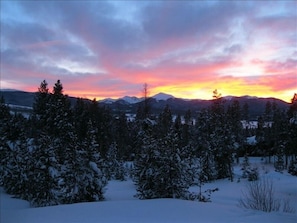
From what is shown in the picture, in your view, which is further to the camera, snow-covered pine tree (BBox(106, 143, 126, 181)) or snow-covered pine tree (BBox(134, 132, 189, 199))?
snow-covered pine tree (BBox(106, 143, 126, 181))

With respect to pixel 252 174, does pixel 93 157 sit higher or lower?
higher

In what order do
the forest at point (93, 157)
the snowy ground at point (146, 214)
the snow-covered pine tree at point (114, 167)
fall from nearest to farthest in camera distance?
1. the snowy ground at point (146, 214)
2. the forest at point (93, 157)
3. the snow-covered pine tree at point (114, 167)

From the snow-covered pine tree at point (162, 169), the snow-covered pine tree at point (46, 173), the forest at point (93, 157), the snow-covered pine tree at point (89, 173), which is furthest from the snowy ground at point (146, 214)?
the snow-covered pine tree at point (46, 173)

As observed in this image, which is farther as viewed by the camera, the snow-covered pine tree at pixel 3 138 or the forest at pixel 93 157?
the snow-covered pine tree at pixel 3 138

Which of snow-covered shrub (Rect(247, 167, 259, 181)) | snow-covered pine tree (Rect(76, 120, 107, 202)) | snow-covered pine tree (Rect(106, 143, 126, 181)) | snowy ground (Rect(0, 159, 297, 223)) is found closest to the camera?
snowy ground (Rect(0, 159, 297, 223))

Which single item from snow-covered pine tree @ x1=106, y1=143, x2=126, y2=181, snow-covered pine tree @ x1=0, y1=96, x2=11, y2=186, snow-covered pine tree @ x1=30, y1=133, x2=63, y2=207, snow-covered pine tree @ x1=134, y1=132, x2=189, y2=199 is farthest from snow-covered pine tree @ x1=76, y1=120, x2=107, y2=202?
snow-covered pine tree @ x1=106, y1=143, x2=126, y2=181

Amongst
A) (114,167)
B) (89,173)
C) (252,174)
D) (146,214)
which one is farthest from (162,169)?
(114,167)

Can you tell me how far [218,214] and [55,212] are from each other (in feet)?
17.6

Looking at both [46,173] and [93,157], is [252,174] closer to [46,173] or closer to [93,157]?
[93,157]

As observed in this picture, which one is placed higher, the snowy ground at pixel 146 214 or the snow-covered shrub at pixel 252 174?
the snowy ground at pixel 146 214

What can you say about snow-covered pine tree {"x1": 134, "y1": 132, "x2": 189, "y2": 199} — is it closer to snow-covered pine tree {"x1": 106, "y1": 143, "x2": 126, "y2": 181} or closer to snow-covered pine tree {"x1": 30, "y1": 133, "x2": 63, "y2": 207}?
snow-covered pine tree {"x1": 30, "y1": 133, "x2": 63, "y2": 207}

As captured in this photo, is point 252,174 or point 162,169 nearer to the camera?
point 162,169

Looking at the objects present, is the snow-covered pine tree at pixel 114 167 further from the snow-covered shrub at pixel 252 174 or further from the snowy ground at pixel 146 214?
the snowy ground at pixel 146 214

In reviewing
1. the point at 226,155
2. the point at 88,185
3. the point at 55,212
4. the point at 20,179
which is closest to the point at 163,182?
the point at 88,185
